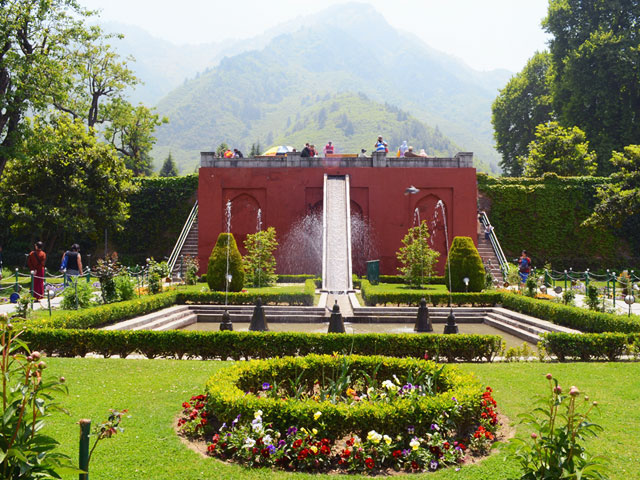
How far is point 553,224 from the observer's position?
81.6 ft

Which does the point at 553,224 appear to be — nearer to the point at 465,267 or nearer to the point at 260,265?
the point at 465,267

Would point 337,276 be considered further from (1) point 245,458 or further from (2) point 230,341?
(1) point 245,458

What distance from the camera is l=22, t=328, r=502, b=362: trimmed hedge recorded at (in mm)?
7602

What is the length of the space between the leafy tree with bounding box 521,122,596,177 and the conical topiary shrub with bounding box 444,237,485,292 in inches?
649

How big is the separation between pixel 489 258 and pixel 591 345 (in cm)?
1404

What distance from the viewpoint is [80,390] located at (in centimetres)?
557

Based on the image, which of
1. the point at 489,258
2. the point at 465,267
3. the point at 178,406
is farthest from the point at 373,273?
the point at 178,406

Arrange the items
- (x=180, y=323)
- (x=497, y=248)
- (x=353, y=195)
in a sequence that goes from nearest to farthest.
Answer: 1. (x=180, y=323)
2. (x=353, y=195)
3. (x=497, y=248)

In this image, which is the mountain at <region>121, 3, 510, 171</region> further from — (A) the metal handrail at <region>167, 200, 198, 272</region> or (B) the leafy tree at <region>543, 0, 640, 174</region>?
(A) the metal handrail at <region>167, 200, 198, 272</region>

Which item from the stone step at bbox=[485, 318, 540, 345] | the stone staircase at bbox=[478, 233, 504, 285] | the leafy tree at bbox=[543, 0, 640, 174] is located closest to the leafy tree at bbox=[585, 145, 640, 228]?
the stone staircase at bbox=[478, 233, 504, 285]

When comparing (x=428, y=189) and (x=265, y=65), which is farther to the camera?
(x=265, y=65)

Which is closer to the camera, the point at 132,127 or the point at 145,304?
the point at 145,304

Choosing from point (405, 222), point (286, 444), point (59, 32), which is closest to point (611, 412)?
point (286, 444)

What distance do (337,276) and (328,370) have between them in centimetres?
1161
